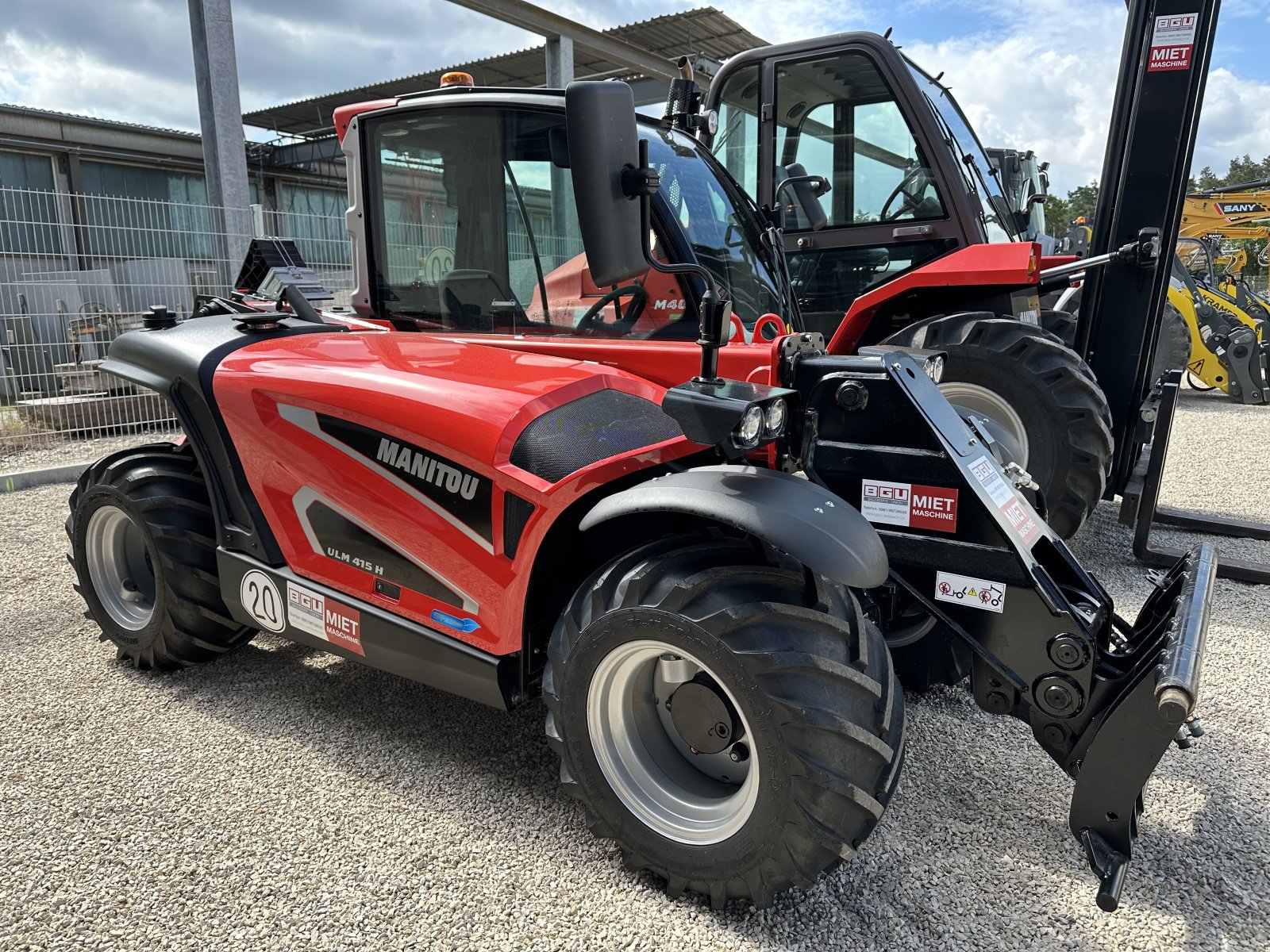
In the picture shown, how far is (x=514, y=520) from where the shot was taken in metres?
2.25

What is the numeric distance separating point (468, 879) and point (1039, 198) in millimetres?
6389

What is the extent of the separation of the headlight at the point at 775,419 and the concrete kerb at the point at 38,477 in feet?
20.5

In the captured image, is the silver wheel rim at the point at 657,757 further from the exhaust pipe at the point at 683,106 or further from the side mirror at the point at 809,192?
the side mirror at the point at 809,192

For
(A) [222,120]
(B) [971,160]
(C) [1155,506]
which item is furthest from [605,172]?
(A) [222,120]

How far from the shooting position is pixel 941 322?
173 inches

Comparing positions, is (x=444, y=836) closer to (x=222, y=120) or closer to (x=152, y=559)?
(x=152, y=559)

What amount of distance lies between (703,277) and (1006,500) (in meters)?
1.00

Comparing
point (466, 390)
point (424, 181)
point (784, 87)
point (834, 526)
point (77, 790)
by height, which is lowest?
point (77, 790)

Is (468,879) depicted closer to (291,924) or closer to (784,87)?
(291,924)

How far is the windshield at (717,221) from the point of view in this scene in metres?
2.88

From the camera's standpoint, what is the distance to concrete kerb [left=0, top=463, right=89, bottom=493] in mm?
6418

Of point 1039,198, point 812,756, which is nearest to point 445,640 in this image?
point 812,756

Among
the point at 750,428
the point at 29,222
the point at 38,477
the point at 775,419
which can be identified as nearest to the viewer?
the point at 750,428

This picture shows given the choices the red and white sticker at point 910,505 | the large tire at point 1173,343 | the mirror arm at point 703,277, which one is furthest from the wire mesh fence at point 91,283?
the large tire at point 1173,343
